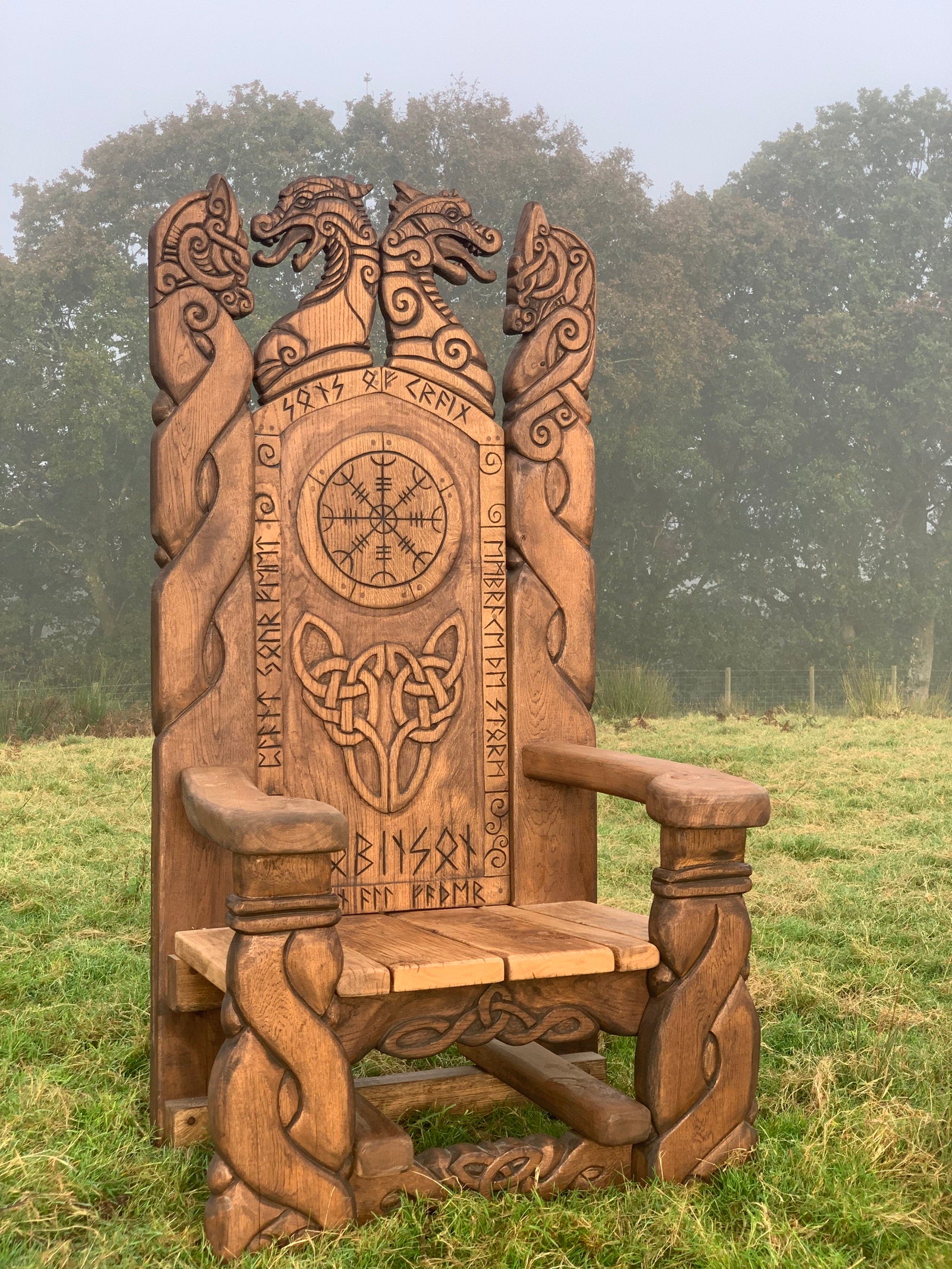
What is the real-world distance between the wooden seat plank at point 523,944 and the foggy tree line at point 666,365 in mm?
15256

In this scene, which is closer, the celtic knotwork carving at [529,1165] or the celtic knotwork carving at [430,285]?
the celtic knotwork carving at [529,1165]

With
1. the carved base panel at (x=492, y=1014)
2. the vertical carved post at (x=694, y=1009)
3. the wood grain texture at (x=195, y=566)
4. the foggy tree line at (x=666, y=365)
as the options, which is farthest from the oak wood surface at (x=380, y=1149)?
the foggy tree line at (x=666, y=365)

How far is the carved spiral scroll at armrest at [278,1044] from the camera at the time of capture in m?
1.79

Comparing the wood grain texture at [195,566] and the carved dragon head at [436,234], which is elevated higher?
the carved dragon head at [436,234]

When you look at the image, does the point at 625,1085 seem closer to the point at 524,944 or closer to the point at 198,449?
the point at 524,944

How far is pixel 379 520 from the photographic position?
259cm

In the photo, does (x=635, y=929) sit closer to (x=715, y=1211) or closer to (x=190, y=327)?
(x=715, y=1211)

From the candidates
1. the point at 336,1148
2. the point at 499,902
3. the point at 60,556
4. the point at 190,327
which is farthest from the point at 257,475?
the point at 60,556

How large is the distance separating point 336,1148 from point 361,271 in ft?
5.73

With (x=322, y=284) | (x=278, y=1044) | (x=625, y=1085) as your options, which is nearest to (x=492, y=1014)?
(x=278, y=1044)

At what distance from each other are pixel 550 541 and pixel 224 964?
1.20 m

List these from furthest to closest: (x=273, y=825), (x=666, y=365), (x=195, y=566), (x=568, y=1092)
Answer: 1. (x=666, y=365)
2. (x=195, y=566)
3. (x=568, y=1092)
4. (x=273, y=825)

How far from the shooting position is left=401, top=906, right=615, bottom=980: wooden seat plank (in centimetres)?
200

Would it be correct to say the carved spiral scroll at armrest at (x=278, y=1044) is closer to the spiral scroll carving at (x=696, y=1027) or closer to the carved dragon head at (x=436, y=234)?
the spiral scroll carving at (x=696, y=1027)
